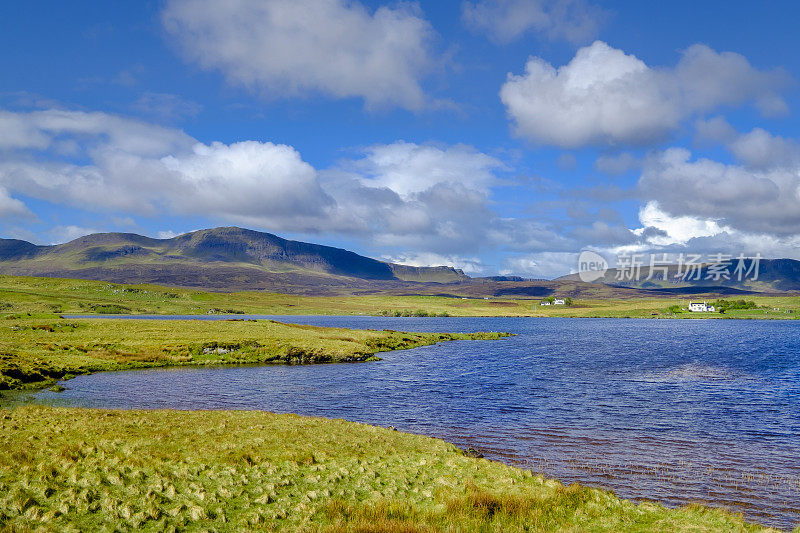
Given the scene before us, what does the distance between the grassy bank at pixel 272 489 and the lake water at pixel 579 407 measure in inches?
216

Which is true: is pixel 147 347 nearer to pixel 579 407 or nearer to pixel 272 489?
pixel 579 407

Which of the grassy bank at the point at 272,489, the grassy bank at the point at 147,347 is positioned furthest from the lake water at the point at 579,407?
the grassy bank at the point at 272,489

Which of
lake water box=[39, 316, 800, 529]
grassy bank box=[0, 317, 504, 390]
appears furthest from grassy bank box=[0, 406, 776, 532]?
grassy bank box=[0, 317, 504, 390]

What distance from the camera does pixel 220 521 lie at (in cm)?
1677

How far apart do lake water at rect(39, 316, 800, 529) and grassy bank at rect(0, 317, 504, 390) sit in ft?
16.0

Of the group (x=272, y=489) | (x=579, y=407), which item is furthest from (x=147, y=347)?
(x=272, y=489)

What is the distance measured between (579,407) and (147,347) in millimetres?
61765

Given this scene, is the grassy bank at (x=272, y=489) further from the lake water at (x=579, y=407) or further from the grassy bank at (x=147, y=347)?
the grassy bank at (x=147, y=347)

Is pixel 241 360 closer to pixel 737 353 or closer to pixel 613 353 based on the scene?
pixel 613 353

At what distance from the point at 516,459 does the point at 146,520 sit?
19.0m

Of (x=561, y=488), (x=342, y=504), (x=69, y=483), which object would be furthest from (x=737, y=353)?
(x=69, y=483)

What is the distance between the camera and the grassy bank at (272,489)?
1669cm

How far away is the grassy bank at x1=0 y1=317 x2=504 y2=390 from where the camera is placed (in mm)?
56188

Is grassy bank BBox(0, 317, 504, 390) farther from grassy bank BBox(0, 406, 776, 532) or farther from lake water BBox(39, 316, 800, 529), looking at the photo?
grassy bank BBox(0, 406, 776, 532)
